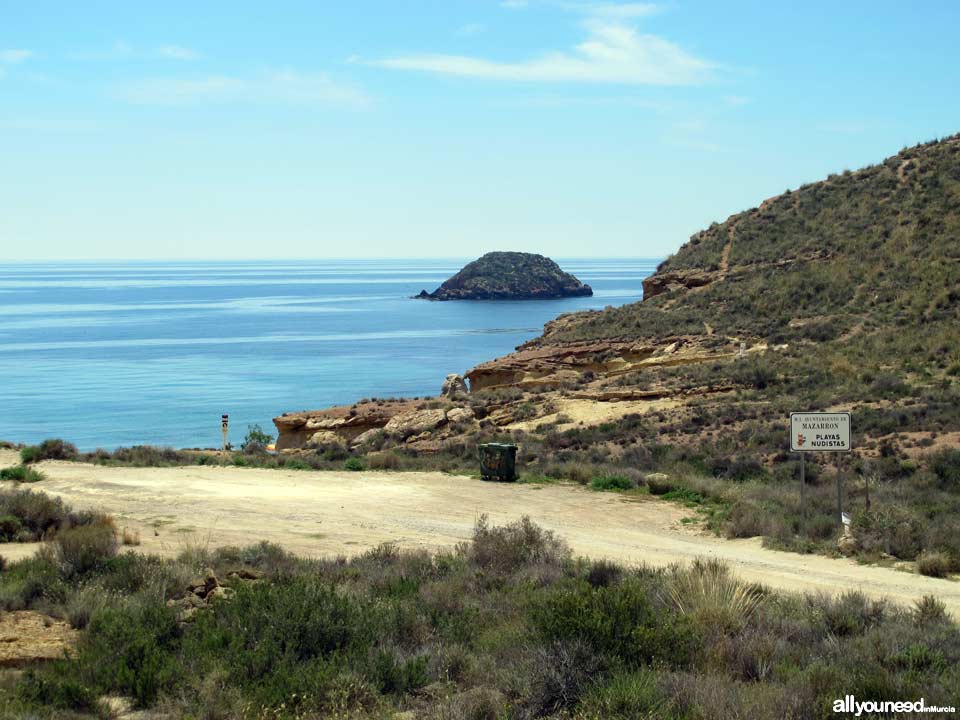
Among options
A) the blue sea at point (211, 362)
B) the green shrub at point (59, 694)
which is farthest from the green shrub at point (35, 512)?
the blue sea at point (211, 362)

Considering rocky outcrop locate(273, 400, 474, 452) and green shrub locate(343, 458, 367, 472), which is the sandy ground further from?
rocky outcrop locate(273, 400, 474, 452)

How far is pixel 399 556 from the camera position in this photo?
13180 millimetres

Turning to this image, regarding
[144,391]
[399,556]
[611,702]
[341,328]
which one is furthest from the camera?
[341,328]

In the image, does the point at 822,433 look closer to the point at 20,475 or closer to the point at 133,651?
the point at 133,651

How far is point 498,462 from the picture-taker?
2186cm

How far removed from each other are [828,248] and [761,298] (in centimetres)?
665

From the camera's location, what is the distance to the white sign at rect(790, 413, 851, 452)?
15703 millimetres

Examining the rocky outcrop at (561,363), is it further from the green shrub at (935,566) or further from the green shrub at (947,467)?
the green shrub at (935,566)

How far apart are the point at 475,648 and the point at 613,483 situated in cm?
1243

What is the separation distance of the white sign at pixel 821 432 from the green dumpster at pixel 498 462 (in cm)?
769

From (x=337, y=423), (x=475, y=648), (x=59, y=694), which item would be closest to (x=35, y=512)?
(x=59, y=694)

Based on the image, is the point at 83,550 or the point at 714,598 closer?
the point at 714,598

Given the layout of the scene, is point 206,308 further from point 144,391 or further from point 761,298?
point 761,298

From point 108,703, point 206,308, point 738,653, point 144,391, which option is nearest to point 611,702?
point 738,653
